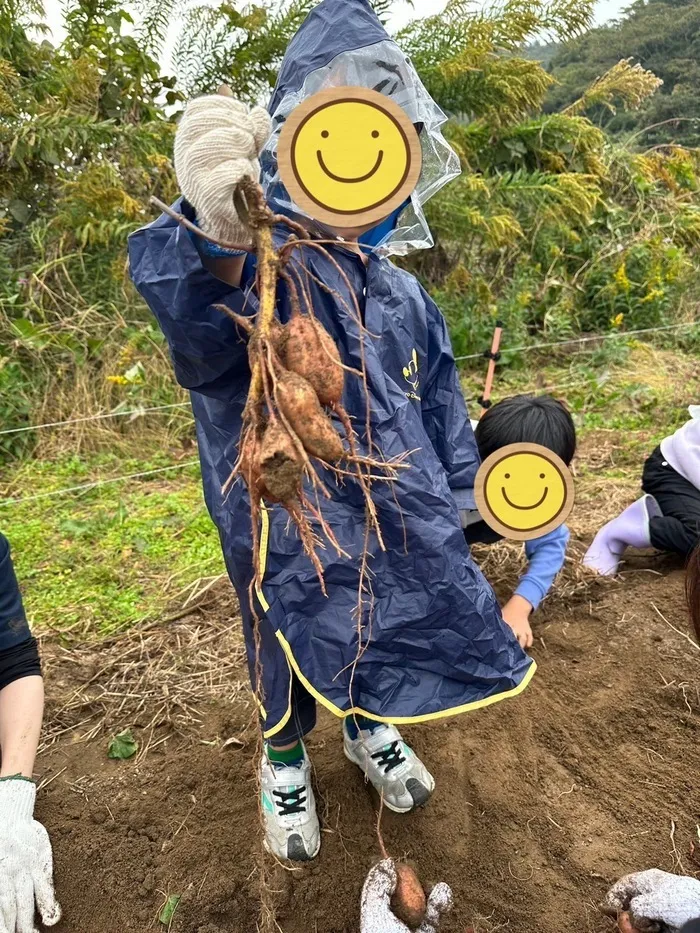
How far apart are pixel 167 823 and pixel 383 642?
749mm

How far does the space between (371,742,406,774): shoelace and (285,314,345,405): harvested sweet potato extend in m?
0.99

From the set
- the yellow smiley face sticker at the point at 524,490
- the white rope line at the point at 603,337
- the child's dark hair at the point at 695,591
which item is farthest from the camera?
the white rope line at the point at 603,337

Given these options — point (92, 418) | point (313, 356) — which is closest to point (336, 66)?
point (313, 356)

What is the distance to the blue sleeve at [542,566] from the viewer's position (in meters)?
1.83

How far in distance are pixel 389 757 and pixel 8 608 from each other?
91 cm

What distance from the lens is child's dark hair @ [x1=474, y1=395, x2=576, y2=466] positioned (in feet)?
6.02

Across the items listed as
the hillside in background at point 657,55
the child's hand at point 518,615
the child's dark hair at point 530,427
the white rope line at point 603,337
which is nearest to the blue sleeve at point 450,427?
the child's dark hair at point 530,427

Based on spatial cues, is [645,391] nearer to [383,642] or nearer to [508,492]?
[508,492]

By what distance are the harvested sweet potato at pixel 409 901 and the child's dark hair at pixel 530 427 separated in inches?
40.8

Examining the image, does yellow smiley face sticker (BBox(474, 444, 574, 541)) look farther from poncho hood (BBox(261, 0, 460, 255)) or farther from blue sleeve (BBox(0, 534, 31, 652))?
blue sleeve (BBox(0, 534, 31, 652))

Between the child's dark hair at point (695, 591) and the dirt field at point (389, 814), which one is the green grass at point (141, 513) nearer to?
the dirt field at point (389, 814)

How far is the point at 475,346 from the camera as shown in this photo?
14.1 feet

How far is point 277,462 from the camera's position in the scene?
2.75 feet

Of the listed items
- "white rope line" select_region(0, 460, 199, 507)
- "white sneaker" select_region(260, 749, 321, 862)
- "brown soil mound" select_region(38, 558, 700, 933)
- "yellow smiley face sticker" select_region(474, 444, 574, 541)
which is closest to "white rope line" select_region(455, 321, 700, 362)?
"white rope line" select_region(0, 460, 199, 507)
